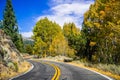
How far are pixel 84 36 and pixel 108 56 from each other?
709 centimetres

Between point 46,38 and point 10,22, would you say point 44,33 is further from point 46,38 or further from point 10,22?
point 10,22

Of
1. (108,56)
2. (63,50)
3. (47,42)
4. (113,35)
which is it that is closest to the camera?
(113,35)

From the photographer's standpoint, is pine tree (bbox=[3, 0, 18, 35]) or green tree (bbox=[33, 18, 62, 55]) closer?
pine tree (bbox=[3, 0, 18, 35])

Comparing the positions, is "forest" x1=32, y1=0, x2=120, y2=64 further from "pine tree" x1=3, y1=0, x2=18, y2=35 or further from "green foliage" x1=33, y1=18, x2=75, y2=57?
"pine tree" x1=3, y1=0, x2=18, y2=35

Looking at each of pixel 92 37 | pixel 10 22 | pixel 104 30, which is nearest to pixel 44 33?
pixel 10 22

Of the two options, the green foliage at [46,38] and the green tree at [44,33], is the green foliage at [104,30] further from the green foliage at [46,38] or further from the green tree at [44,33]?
the green tree at [44,33]

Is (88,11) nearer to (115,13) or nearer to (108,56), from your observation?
(108,56)

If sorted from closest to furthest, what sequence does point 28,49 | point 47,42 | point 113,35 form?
point 113,35, point 47,42, point 28,49

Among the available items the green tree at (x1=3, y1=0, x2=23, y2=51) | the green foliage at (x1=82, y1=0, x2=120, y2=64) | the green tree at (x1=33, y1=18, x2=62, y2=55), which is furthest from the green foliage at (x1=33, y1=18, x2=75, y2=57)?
the green foliage at (x1=82, y1=0, x2=120, y2=64)

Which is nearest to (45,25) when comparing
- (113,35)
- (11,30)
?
(11,30)

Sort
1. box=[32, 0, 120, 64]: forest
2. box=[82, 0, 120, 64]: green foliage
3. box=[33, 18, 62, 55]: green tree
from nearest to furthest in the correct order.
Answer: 1. box=[82, 0, 120, 64]: green foliage
2. box=[32, 0, 120, 64]: forest
3. box=[33, 18, 62, 55]: green tree

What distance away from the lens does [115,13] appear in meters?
23.0

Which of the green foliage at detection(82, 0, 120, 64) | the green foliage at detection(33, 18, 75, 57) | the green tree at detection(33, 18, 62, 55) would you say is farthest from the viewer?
the green tree at detection(33, 18, 62, 55)

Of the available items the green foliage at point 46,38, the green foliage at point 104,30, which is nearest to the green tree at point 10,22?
the green foliage at point 46,38
